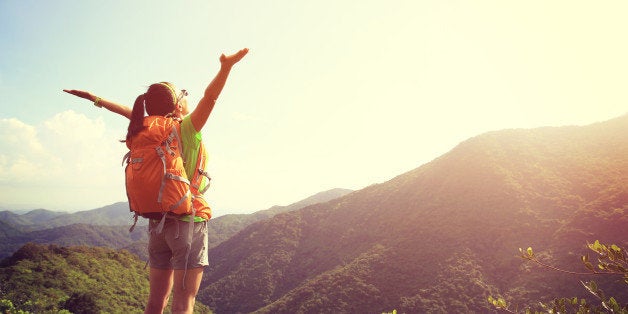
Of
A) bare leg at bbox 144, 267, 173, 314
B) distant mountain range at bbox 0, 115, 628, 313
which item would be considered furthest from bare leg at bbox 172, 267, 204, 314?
distant mountain range at bbox 0, 115, 628, 313

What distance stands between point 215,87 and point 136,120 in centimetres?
72

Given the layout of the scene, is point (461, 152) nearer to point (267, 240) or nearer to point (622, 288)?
point (622, 288)

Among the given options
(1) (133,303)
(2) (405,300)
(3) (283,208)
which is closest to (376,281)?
(2) (405,300)

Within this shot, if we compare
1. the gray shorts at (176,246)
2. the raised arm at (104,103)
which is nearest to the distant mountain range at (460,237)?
the gray shorts at (176,246)

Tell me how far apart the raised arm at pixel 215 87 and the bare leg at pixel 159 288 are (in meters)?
1.18

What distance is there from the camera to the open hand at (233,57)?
231 centimetres

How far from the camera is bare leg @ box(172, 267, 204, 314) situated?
2.32 m

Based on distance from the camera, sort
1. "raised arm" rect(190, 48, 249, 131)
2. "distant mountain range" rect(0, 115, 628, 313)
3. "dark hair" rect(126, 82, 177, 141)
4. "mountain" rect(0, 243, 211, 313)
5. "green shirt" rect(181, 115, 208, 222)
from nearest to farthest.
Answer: "raised arm" rect(190, 48, 249, 131)
"green shirt" rect(181, 115, 208, 222)
"dark hair" rect(126, 82, 177, 141)
"mountain" rect(0, 243, 211, 313)
"distant mountain range" rect(0, 115, 628, 313)

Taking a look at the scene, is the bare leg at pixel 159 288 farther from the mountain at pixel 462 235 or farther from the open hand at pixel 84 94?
the mountain at pixel 462 235

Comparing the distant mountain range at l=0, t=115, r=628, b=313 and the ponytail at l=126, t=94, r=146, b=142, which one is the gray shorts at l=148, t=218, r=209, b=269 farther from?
the distant mountain range at l=0, t=115, r=628, b=313

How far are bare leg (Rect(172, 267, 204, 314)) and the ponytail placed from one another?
3.48 feet

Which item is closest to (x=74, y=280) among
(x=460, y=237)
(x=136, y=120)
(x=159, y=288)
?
(x=460, y=237)

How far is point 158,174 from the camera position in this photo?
92.0 inches

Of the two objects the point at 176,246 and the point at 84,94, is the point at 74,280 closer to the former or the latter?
the point at 84,94
